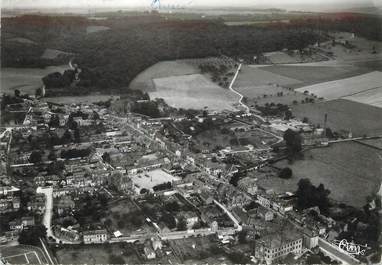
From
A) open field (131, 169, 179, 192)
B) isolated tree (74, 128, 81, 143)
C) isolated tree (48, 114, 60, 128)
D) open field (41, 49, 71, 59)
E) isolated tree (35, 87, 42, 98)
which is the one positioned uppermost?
open field (41, 49, 71, 59)

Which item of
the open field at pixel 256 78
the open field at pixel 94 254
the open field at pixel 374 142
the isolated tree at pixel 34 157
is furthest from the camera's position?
the open field at pixel 256 78

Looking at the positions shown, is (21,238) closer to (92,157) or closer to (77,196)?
(77,196)

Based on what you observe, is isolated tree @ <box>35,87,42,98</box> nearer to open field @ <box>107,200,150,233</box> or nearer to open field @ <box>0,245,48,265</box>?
open field @ <box>107,200,150,233</box>

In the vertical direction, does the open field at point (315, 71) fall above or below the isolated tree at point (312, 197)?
above

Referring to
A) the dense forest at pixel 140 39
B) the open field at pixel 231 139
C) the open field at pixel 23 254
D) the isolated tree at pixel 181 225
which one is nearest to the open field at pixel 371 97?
the dense forest at pixel 140 39

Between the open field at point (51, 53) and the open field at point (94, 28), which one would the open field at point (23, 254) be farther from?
the open field at point (51, 53)

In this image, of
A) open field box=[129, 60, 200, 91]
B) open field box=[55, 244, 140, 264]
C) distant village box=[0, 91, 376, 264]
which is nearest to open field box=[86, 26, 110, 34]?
open field box=[129, 60, 200, 91]

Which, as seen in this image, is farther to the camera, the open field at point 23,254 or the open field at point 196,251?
the open field at point 196,251
